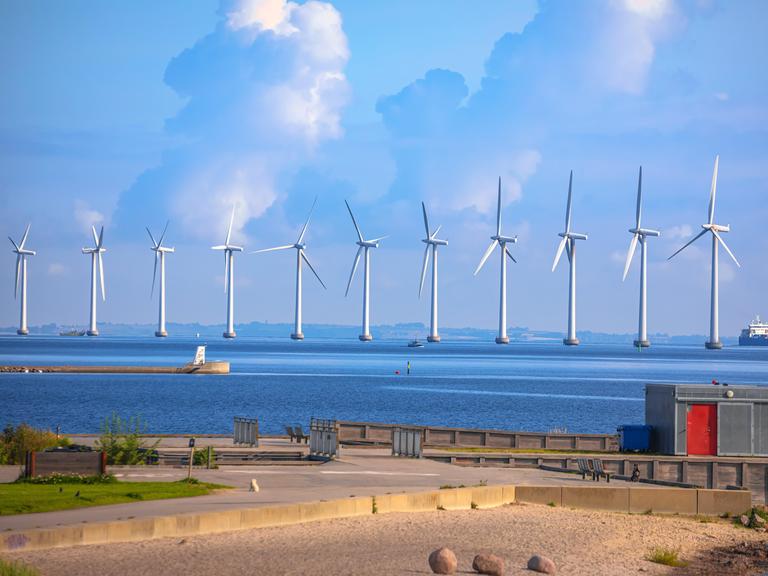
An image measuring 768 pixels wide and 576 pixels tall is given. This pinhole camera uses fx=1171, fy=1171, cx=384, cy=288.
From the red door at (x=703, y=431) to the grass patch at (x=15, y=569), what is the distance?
30521mm

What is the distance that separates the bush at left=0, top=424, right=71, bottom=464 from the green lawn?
7864 millimetres

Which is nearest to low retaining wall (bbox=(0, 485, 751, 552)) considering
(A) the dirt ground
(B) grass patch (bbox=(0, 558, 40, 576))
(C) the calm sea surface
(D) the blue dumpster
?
(A) the dirt ground

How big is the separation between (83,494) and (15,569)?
8.41 m

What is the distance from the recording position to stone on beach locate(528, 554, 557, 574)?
942 inches

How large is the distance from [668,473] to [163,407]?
65075 mm

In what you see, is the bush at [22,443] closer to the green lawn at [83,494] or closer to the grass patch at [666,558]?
the green lawn at [83,494]

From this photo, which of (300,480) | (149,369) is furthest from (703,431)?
(149,369)

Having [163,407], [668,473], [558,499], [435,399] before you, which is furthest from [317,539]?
[435,399]

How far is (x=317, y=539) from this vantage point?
25297 mm

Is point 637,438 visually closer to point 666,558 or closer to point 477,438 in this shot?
point 477,438

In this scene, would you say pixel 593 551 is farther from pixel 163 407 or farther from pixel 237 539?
pixel 163 407

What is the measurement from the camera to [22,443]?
3884cm

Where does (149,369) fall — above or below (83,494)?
above

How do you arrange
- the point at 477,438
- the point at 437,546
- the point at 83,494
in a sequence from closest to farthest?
the point at 437,546, the point at 83,494, the point at 477,438
